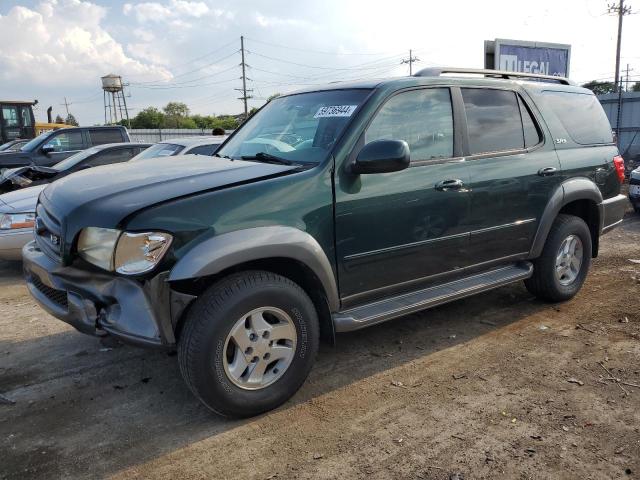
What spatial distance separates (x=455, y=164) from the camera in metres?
3.93

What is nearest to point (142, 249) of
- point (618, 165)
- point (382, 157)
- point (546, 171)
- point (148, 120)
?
point (382, 157)

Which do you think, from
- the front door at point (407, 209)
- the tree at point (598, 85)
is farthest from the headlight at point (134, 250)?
the tree at point (598, 85)

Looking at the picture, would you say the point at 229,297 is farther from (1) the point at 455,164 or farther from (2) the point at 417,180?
(1) the point at 455,164

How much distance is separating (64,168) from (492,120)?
6813 millimetres

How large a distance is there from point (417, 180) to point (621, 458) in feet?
6.45

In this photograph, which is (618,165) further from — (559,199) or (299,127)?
(299,127)

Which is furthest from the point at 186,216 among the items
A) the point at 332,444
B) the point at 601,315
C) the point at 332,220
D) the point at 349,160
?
the point at 601,315

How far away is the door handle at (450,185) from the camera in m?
3.77

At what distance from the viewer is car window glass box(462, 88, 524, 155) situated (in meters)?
4.12

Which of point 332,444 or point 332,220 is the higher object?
point 332,220

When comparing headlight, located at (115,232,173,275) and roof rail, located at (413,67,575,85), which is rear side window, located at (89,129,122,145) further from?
headlight, located at (115,232,173,275)

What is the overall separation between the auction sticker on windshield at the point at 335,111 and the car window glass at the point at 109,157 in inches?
242

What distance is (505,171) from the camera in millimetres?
4203

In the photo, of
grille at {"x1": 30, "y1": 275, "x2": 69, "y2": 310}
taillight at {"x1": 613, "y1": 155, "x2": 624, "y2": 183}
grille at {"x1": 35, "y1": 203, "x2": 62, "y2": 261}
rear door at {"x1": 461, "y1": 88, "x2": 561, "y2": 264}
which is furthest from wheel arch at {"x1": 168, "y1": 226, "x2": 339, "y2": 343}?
taillight at {"x1": 613, "y1": 155, "x2": 624, "y2": 183}
